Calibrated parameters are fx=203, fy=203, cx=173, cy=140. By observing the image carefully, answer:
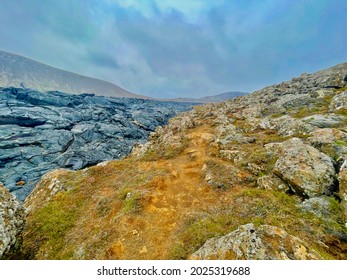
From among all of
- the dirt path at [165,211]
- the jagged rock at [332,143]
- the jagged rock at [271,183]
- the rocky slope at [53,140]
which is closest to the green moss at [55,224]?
the dirt path at [165,211]

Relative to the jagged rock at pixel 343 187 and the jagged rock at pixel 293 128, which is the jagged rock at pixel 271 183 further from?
the jagged rock at pixel 293 128

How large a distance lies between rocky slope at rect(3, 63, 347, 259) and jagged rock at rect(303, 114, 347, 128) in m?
1.00

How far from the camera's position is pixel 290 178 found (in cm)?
1427

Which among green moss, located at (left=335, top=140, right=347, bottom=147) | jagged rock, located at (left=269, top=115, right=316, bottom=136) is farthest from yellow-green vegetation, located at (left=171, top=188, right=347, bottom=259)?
jagged rock, located at (left=269, top=115, right=316, bottom=136)

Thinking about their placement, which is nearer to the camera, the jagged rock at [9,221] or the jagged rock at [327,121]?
the jagged rock at [9,221]

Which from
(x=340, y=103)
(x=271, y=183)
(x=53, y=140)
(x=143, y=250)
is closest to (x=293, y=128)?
(x=271, y=183)

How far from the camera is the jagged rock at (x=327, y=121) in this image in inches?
944

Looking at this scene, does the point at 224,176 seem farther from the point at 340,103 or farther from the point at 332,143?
the point at 340,103

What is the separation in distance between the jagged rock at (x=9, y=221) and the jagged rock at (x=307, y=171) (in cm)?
1766

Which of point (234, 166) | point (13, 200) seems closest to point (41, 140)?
point (13, 200)

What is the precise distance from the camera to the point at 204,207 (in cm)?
1434

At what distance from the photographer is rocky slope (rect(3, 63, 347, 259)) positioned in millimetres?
9766

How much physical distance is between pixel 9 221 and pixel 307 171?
1912 centimetres

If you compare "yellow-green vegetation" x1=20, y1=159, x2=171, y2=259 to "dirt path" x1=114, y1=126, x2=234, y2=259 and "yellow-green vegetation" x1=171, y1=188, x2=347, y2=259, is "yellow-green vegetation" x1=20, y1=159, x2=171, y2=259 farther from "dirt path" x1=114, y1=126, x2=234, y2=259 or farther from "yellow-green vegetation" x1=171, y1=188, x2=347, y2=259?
"yellow-green vegetation" x1=171, y1=188, x2=347, y2=259
